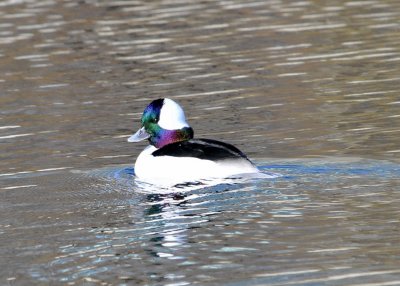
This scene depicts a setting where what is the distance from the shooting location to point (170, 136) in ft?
40.3

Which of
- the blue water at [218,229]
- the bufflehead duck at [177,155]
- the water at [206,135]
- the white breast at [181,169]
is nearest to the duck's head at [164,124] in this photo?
the bufflehead duck at [177,155]

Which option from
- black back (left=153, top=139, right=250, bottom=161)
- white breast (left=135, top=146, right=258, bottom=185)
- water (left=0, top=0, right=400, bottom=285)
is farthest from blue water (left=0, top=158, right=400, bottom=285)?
black back (left=153, top=139, right=250, bottom=161)

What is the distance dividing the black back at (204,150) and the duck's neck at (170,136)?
1.12 ft

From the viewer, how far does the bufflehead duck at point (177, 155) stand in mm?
11148

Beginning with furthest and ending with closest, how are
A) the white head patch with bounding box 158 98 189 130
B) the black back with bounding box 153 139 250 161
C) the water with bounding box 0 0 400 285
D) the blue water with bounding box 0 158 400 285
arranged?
the white head patch with bounding box 158 98 189 130
the black back with bounding box 153 139 250 161
the water with bounding box 0 0 400 285
the blue water with bounding box 0 158 400 285

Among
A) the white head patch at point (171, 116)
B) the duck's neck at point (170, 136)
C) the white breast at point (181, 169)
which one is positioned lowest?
the white breast at point (181, 169)

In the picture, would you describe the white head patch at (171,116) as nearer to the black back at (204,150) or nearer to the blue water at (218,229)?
the black back at (204,150)

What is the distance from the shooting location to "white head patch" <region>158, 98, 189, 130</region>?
1215cm

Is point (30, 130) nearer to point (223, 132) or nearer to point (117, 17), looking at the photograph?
point (223, 132)

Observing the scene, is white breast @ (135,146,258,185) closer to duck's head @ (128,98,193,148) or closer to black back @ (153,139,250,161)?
black back @ (153,139,250,161)

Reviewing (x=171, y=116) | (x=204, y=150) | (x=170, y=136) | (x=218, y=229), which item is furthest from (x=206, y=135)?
(x=218, y=229)

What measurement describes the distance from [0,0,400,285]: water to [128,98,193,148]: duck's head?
495mm

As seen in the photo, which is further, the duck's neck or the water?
the duck's neck

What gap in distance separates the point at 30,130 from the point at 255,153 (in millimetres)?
3299
